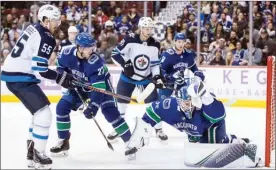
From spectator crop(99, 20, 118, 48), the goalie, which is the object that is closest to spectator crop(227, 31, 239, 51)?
spectator crop(99, 20, 118, 48)

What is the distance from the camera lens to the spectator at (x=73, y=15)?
31.5 ft


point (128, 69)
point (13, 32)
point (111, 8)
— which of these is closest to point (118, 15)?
point (111, 8)

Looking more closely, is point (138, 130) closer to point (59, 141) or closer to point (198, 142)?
point (198, 142)

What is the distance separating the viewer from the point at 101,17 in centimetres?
956

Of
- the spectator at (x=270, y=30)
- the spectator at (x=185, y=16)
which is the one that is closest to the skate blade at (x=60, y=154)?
the spectator at (x=270, y=30)

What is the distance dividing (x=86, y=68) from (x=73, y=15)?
5.13m

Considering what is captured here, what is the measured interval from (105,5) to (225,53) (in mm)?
2047

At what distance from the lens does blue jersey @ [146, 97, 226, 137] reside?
4.06 m

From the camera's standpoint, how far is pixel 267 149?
4289mm

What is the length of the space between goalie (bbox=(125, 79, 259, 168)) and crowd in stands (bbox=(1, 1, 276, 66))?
4.45 meters

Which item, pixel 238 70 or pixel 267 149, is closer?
pixel 267 149

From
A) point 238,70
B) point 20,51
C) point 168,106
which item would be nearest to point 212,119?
point 168,106

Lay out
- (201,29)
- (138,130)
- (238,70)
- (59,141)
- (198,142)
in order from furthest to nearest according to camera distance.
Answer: (201,29) → (238,70) → (59,141) → (198,142) → (138,130)

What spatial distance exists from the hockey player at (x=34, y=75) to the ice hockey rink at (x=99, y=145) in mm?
264
